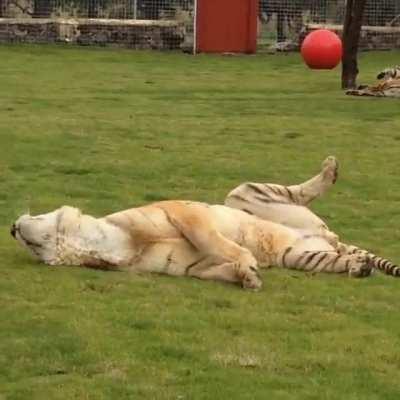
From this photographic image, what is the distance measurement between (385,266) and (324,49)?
2015cm

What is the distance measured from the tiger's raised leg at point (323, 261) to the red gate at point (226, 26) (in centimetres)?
2765

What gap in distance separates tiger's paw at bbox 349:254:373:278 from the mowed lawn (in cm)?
10

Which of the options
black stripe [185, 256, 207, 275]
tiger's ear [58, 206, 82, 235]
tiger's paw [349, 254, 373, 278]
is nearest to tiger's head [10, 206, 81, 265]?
tiger's ear [58, 206, 82, 235]

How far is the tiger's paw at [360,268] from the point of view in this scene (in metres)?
8.69

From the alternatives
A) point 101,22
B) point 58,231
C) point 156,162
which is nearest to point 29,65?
point 101,22

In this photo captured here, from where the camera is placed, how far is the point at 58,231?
327 inches

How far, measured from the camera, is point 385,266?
8805 mm

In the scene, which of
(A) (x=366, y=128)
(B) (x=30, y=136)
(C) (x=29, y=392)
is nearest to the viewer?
(C) (x=29, y=392)

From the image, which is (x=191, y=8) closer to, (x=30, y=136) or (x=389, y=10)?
(x=389, y=10)

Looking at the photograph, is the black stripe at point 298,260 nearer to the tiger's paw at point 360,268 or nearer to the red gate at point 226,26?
the tiger's paw at point 360,268

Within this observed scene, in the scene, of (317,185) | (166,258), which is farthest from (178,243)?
(317,185)

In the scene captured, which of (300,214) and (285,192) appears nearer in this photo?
(300,214)

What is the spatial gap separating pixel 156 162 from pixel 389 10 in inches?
997

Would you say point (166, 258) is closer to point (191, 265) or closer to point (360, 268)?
point (191, 265)
